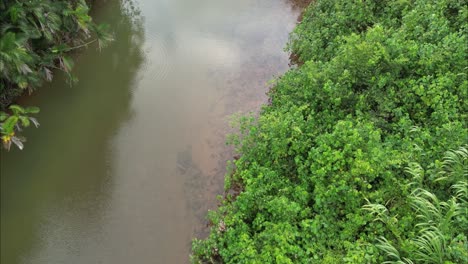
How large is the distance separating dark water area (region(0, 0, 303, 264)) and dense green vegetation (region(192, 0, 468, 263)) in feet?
4.62

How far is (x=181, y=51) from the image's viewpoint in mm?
8742

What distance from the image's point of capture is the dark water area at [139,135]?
5.82 m

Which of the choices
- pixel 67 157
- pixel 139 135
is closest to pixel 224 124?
pixel 139 135

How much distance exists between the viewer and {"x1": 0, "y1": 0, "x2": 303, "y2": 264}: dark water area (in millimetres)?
5816

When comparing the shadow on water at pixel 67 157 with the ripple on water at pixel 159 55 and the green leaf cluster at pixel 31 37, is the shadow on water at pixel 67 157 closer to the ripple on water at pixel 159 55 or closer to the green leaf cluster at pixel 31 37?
the ripple on water at pixel 159 55

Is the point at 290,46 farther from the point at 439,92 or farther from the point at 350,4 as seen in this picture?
the point at 439,92

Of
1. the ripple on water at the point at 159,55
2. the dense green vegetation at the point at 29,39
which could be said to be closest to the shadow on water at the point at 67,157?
the ripple on water at the point at 159,55

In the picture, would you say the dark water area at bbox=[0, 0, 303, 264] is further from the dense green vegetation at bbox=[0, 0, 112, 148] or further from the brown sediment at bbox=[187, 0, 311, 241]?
the dense green vegetation at bbox=[0, 0, 112, 148]

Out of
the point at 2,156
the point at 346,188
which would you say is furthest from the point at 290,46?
the point at 2,156

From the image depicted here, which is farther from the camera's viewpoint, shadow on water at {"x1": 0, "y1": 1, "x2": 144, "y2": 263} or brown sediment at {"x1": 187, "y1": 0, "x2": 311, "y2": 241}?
brown sediment at {"x1": 187, "y1": 0, "x2": 311, "y2": 241}

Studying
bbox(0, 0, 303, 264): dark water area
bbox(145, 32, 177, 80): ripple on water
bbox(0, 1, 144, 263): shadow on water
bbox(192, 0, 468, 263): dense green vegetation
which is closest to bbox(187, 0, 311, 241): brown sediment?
bbox(0, 0, 303, 264): dark water area

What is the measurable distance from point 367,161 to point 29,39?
5.68 meters

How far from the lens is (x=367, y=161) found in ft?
14.1

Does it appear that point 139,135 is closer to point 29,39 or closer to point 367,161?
point 29,39
